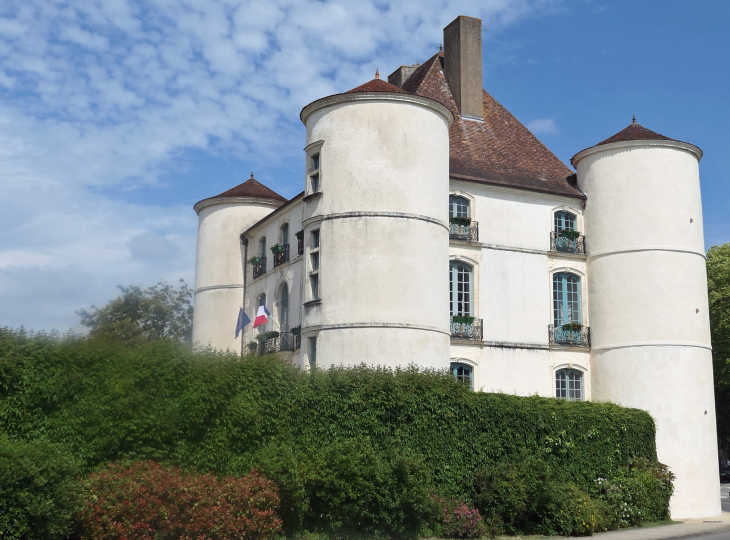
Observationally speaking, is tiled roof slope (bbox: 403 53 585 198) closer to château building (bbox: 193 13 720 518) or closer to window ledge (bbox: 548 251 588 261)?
château building (bbox: 193 13 720 518)

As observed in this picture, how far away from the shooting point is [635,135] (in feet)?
93.0

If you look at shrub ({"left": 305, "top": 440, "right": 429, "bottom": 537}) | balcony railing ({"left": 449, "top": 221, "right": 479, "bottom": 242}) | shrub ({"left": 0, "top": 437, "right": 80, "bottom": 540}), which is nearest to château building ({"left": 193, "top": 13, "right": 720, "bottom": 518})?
balcony railing ({"left": 449, "top": 221, "right": 479, "bottom": 242})

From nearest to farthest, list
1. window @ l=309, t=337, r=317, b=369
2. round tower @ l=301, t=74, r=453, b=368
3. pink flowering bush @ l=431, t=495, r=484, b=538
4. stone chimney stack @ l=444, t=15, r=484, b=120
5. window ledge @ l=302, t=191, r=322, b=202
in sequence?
pink flowering bush @ l=431, t=495, r=484, b=538, round tower @ l=301, t=74, r=453, b=368, window @ l=309, t=337, r=317, b=369, window ledge @ l=302, t=191, r=322, b=202, stone chimney stack @ l=444, t=15, r=484, b=120

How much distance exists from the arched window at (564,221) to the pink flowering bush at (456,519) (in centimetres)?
1316

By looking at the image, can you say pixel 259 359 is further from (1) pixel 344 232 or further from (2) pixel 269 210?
(2) pixel 269 210

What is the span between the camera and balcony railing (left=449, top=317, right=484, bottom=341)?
25766 mm

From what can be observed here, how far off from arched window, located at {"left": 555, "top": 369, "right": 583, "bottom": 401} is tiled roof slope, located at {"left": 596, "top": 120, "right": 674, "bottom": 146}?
7931mm

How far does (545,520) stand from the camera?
62.9ft

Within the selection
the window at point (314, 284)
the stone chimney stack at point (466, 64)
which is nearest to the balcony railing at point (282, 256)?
the window at point (314, 284)

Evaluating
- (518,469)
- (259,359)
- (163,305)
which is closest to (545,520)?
(518,469)

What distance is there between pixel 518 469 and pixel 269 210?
18875 mm

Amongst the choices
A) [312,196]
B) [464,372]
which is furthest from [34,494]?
[464,372]

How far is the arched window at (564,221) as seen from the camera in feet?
94.3

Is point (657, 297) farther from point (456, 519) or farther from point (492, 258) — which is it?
point (456, 519)
